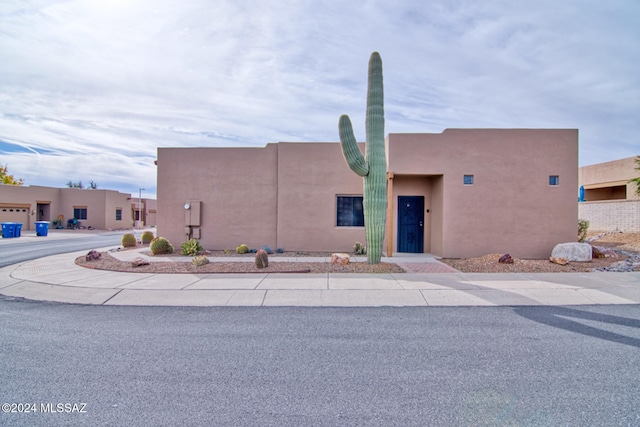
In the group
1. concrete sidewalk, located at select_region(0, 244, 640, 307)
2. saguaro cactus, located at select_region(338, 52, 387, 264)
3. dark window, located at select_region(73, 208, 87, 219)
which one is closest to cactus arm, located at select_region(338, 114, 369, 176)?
saguaro cactus, located at select_region(338, 52, 387, 264)

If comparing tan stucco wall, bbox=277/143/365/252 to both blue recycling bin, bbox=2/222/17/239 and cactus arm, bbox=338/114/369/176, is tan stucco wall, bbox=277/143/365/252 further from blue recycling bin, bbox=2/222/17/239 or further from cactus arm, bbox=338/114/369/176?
blue recycling bin, bbox=2/222/17/239

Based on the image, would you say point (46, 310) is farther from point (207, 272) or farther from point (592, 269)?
point (592, 269)

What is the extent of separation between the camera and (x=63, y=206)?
34.7 m

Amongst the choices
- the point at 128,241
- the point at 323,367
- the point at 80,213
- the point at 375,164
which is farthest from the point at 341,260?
the point at 80,213

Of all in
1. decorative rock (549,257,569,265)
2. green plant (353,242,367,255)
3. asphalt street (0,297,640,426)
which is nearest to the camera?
asphalt street (0,297,640,426)

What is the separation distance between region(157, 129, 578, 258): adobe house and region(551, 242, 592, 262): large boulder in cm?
79

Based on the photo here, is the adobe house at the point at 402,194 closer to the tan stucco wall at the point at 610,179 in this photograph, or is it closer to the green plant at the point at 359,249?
the green plant at the point at 359,249

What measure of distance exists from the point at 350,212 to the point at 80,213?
31.8 meters

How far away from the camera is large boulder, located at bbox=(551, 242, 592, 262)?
12.2 meters

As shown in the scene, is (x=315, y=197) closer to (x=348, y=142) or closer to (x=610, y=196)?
(x=348, y=142)

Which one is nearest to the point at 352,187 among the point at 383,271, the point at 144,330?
the point at 383,271

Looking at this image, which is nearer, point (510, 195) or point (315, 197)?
point (510, 195)

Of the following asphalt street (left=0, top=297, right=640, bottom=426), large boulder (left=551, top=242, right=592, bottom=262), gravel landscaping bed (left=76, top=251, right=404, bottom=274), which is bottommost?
asphalt street (left=0, top=297, right=640, bottom=426)

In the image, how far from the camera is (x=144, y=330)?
5656 millimetres
